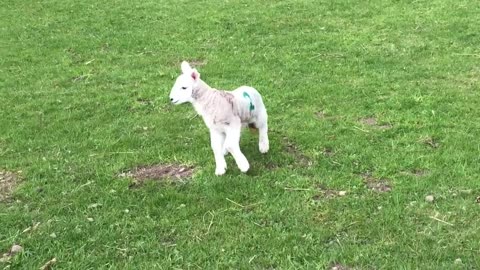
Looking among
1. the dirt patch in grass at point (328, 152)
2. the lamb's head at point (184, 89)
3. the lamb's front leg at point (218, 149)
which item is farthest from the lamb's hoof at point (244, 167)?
the dirt patch in grass at point (328, 152)

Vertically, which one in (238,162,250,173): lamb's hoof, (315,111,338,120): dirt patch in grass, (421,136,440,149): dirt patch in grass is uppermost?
(238,162,250,173): lamb's hoof

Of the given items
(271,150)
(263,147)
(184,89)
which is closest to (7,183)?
(184,89)

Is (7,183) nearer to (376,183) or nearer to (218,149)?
(218,149)

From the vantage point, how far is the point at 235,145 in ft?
22.7

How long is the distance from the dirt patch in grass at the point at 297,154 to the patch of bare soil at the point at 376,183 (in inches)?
28.5

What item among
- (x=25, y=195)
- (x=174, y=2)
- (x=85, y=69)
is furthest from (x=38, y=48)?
(x=25, y=195)

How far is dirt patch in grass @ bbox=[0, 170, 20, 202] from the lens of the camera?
7.11 metres

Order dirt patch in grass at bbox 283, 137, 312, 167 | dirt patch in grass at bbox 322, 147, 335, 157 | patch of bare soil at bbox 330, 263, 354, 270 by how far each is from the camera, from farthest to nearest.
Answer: dirt patch in grass at bbox 322, 147, 335, 157 < dirt patch in grass at bbox 283, 137, 312, 167 < patch of bare soil at bbox 330, 263, 354, 270

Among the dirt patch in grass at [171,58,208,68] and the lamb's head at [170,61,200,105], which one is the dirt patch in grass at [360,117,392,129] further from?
the dirt patch in grass at [171,58,208,68]

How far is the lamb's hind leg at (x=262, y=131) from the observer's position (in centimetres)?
749

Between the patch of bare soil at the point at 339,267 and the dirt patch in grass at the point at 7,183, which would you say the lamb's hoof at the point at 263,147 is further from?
the dirt patch in grass at the point at 7,183

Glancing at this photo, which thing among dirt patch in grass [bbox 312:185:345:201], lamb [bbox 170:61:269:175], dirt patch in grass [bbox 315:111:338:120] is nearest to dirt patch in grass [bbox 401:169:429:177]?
dirt patch in grass [bbox 312:185:345:201]

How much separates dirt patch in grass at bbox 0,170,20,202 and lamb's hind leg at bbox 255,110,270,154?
2864 mm

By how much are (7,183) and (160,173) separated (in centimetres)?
178
